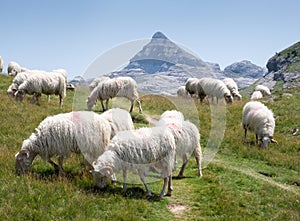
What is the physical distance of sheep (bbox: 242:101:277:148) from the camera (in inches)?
589

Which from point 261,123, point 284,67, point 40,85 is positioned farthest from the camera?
point 284,67

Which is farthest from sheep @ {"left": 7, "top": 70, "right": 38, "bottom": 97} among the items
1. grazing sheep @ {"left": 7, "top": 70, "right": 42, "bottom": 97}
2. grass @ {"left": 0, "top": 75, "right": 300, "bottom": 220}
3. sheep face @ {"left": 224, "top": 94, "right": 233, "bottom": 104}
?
sheep face @ {"left": 224, "top": 94, "right": 233, "bottom": 104}

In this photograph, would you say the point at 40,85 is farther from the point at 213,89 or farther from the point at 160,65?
the point at 213,89

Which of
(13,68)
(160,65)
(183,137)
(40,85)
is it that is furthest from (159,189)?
(13,68)

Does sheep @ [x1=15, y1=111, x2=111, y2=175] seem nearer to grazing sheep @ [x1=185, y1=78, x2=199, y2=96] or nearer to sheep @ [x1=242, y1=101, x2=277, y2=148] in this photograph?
sheep @ [x1=242, y1=101, x2=277, y2=148]

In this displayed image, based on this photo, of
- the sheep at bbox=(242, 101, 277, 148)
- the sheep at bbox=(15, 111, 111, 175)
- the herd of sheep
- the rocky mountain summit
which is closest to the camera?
the herd of sheep

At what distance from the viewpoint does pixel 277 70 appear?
189250 mm

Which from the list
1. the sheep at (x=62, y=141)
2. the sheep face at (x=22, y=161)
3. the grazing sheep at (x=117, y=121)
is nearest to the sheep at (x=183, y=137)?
the grazing sheep at (x=117, y=121)

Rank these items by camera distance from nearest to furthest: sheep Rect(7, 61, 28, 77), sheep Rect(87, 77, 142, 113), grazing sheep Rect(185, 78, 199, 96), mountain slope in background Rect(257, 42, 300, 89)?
1. sheep Rect(87, 77, 142, 113)
2. grazing sheep Rect(185, 78, 199, 96)
3. sheep Rect(7, 61, 28, 77)
4. mountain slope in background Rect(257, 42, 300, 89)

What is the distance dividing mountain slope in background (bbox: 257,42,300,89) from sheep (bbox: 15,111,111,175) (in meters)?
166

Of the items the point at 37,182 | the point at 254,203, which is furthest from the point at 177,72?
the point at 37,182

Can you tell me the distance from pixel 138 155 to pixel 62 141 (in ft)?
7.19

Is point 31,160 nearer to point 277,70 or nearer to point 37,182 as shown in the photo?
point 37,182

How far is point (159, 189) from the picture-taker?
9164mm
